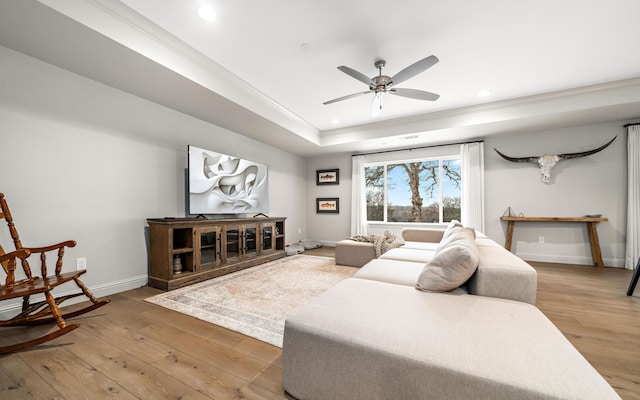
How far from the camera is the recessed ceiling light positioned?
1962 mm

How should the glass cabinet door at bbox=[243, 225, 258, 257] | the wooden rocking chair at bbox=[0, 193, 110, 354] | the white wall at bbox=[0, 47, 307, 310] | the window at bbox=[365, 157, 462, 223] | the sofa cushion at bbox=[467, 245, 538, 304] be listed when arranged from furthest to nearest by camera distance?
the window at bbox=[365, 157, 462, 223], the glass cabinet door at bbox=[243, 225, 258, 257], the white wall at bbox=[0, 47, 307, 310], the wooden rocking chair at bbox=[0, 193, 110, 354], the sofa cushion at bbox=[467, 245, 538, 304]

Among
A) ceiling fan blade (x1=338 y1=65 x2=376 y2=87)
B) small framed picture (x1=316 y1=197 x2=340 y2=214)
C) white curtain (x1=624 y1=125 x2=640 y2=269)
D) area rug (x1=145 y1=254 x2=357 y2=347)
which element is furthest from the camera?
small framed picture (x1=316 y1=197 x2=340 y2=214)

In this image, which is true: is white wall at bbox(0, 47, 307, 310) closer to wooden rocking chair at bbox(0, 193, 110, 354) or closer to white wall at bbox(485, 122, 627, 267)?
wooden rocking chair at bbox(0, 193, 110, 354)

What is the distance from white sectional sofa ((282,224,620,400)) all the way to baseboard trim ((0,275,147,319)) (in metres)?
2.53

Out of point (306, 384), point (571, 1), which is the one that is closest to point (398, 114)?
point (571, 1)

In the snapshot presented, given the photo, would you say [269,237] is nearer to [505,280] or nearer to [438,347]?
[505,280]

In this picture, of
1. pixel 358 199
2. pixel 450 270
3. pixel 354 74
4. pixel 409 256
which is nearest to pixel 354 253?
pixel 409 256

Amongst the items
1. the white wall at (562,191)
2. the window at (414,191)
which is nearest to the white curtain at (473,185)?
the white wall at (562,191)

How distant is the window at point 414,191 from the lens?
16.7 feet

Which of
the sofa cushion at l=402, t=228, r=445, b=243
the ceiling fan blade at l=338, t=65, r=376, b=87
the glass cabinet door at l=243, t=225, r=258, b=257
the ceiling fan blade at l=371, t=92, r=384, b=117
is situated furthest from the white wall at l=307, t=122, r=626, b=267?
the glass cabinet door at l=243, t=225, r=258, b=257

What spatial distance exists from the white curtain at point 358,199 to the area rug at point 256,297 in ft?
6.83

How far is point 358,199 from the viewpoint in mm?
5707

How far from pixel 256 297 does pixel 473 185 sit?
4400 mm

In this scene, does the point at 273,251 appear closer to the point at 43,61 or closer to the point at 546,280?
the point at 43,61
